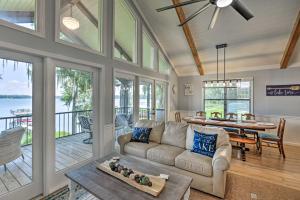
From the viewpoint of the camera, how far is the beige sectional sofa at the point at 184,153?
7.73 feet

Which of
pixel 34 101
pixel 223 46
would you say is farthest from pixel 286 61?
pixel 34 101

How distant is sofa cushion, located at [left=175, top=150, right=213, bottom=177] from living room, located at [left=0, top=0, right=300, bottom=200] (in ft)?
0.06

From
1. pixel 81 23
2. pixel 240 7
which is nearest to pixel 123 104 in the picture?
pixel 81 23

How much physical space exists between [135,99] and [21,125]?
2809 mm

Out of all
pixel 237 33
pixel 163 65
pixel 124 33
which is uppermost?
pixel 237 33

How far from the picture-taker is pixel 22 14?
7.50 ft

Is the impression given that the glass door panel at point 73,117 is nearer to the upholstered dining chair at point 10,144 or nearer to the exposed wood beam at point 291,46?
the upholstered dining chair at point 10,144

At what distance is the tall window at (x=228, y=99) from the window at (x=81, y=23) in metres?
4.25

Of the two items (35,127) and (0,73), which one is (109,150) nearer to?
(35,127)

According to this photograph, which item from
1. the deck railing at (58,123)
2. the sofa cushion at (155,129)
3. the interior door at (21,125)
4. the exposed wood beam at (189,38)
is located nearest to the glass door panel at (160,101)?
the exposed wood beam at (189,38)

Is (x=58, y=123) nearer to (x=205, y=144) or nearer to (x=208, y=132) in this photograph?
(x=205, y=144)

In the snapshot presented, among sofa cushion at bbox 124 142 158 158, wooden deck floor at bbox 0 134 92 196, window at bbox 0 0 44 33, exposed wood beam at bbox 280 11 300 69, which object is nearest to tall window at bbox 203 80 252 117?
exposed wood beam at bbox 280 11 300 69

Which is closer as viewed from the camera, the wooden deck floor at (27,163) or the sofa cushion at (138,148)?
the wooden deck floor at (27,163)

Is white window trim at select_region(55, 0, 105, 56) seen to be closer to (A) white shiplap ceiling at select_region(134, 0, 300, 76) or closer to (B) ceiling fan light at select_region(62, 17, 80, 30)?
(B) ceiling fan light at select_region(62, 17, 80, 30)
